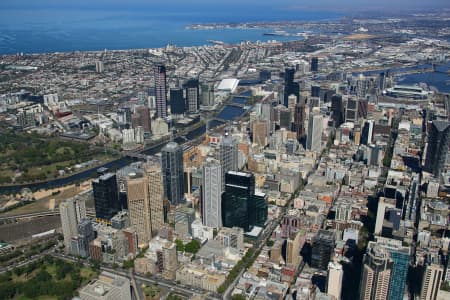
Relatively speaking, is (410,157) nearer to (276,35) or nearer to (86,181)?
(86,181)

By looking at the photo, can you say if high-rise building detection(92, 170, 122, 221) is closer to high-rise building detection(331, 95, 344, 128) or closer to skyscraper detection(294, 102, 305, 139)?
skyscraper detection(294, 102, 305, 139)

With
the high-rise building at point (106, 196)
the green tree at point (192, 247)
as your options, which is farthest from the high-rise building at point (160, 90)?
the green tree at point (192, 247)

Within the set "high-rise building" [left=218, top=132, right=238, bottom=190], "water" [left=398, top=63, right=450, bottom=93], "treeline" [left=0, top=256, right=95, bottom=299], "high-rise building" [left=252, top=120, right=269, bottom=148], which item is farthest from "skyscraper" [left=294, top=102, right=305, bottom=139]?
"water" [left=398, top=63, right=450, bottom=93]

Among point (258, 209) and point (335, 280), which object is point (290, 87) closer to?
point (258, 209)

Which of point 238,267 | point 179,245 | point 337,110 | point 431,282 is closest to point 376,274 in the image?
point 431,282

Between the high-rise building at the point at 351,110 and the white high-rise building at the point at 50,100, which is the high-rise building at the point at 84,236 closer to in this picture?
the high-rise building at the point at 351,110

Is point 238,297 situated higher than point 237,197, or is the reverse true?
point 237,197

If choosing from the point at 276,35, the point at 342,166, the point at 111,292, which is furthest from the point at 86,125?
the point at 276,35
